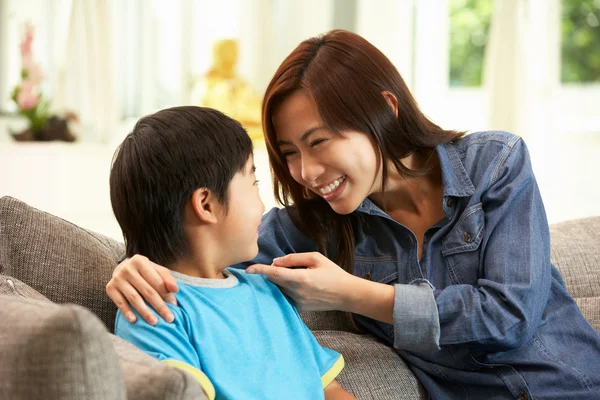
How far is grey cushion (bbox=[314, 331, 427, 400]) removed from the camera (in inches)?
68.9

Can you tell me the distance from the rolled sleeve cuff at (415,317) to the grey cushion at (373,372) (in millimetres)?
200

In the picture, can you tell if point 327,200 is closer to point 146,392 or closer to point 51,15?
point 146,392

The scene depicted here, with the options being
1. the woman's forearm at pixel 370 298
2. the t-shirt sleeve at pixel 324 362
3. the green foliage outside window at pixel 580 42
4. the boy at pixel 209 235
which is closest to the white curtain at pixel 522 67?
the green foliage outside window at pixel 580 42

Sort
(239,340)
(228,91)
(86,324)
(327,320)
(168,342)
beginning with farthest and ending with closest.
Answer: (228,91)
(327,320)
(239,340)
(168,342)
(86,324)

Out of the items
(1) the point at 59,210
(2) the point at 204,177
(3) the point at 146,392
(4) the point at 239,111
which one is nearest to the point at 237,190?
(2) the point at 204,177

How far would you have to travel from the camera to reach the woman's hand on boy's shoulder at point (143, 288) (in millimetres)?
1249

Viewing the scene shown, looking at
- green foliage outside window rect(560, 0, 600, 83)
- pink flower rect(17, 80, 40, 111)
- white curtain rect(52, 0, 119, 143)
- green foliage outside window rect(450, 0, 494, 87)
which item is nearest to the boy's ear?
pink flower rect(17, 80, 40, 111)

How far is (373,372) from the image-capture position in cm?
177

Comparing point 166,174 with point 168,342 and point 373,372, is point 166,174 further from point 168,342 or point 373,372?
point 373,372

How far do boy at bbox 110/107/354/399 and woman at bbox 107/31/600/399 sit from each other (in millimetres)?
112

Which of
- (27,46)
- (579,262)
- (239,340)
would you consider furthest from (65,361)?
(27,46)

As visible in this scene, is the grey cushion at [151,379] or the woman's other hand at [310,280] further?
the woman's other hand at [310,280]

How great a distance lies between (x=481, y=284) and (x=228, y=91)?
4.22 m

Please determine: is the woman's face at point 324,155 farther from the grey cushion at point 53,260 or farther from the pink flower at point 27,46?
the pink flower at point 27,46
